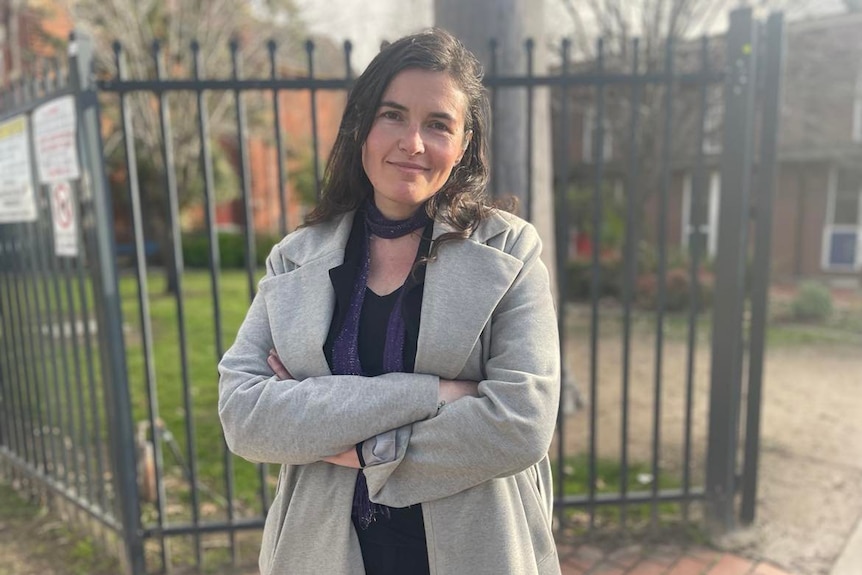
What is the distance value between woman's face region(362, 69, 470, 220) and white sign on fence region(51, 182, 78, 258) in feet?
6.61

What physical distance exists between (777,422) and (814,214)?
514 inches

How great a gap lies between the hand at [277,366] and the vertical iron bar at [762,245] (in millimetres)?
2513

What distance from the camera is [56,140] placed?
2811 millimetres

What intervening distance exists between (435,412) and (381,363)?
0.59 ft

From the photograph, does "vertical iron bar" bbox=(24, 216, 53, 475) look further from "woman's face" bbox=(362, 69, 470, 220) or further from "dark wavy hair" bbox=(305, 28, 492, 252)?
"woman's face" bbox=(362, 69, 470, 220)

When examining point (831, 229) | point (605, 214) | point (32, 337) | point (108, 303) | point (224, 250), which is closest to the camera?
point (108, 303)

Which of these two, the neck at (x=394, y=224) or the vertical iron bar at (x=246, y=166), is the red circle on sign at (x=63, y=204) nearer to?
the vertical iron bar at (x=246, y=166)

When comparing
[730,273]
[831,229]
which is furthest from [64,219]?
[831,229]

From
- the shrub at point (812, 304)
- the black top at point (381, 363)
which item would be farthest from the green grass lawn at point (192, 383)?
the shrub at point (812, 304)

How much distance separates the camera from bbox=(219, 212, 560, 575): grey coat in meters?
1.32

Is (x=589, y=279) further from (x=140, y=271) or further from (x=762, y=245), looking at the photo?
(x=140, y=271)

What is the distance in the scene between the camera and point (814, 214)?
1577 centimetres

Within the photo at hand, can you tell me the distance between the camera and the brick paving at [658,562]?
9.55ft

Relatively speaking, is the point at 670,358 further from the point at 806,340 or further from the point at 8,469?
the point at 8,469
